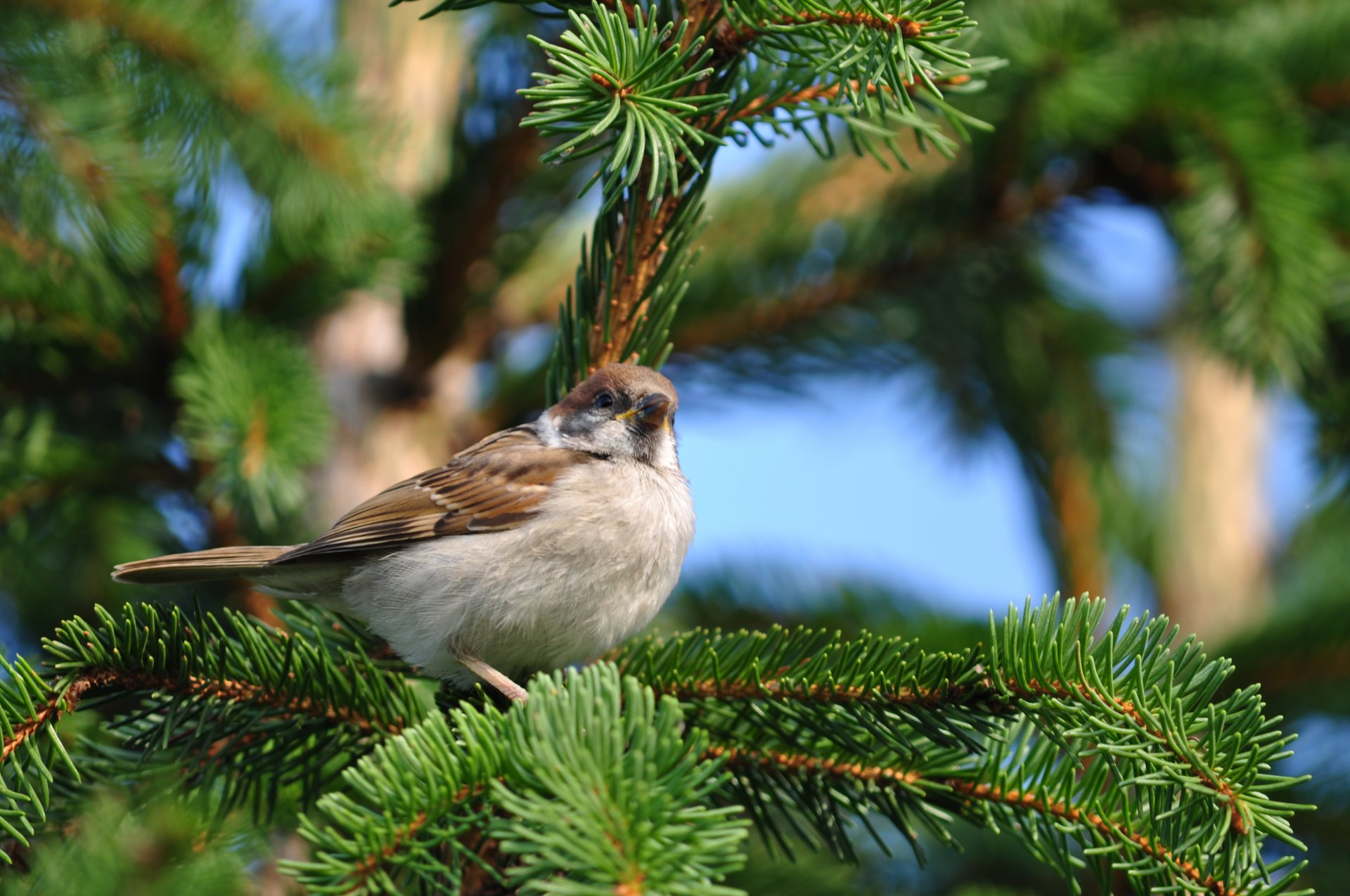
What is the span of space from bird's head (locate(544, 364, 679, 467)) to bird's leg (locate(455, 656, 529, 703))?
21.6 inches

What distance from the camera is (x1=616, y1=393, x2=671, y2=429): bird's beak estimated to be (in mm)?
2656

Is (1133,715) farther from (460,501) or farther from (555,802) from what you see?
(460,501)

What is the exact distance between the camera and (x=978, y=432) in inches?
148

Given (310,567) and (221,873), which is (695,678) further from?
(310,567)

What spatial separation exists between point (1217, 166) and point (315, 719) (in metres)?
2.52

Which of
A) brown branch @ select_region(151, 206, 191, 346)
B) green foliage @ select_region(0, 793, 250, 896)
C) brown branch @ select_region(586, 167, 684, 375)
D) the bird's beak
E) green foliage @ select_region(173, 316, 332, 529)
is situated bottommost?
green foliage @ select_region(0, 793, 250, 896)

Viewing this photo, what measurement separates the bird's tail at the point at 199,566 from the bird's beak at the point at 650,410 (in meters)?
0.82

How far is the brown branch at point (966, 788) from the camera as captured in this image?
64.6 inches

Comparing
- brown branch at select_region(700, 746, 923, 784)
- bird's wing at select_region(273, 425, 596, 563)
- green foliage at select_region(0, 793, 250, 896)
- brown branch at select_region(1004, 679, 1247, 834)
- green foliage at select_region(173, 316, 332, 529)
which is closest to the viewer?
brown branch at select_region(1004, 679, 1247, 834)

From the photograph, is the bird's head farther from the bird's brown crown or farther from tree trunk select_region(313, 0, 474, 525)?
tree trunk select_region(313, 0, 474, 525)

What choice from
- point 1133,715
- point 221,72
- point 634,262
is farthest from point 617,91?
point 221,72

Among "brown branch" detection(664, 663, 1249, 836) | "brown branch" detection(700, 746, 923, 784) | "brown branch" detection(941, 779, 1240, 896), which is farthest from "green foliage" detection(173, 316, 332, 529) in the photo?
"brown branch" detection(941, 779, 1240, 896)

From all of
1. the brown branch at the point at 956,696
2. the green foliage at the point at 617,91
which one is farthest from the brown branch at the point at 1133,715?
the green foliage at the point at 617,91

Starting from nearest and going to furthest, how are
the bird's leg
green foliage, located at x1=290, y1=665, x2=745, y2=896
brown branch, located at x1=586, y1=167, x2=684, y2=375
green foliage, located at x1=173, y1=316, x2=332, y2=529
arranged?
green foliage, located at x1=290, y1=665, x2=745, y2=896, brown branch, located at x1=586, y1=167, x2=684, y2=375, the bird's leg, green foliage, located at x1=173, y1=316, x2=332, y2=529
